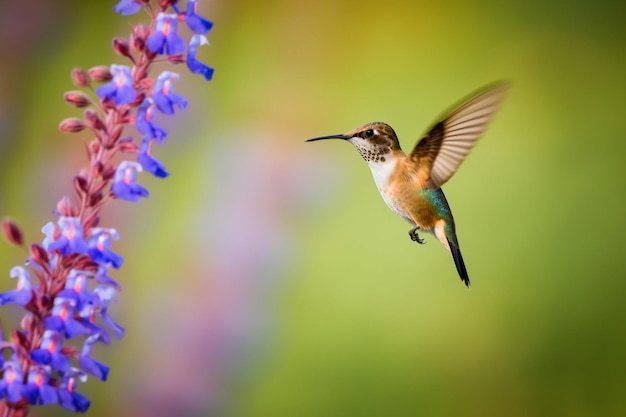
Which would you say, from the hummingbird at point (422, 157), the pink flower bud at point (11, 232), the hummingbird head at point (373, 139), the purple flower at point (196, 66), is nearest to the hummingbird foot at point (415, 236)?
the hummingbird at point (422, 157)

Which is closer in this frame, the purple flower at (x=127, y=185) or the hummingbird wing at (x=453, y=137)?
the purple flower at (x=127, y=185)

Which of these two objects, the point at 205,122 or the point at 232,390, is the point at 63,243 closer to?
the point at 232,390

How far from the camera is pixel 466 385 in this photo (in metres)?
2.53

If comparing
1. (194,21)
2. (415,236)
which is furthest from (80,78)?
(415,236)

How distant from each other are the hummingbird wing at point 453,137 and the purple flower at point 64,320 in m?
0.76

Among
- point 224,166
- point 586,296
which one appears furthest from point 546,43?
point 224,166

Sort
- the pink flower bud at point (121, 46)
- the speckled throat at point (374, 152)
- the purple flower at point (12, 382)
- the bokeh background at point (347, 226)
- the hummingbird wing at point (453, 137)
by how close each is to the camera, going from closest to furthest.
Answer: the purple flower at point (12, 382) < the pink flower bud at point (121, 46) < the hummingbird wing at point (453, 137) < the speckled throat at point (374, 152) < the bokeh background at point (347, 226)

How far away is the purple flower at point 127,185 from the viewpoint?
2.37ft

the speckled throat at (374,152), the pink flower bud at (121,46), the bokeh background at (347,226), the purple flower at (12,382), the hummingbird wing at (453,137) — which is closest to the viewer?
the purple flower at (12,382)

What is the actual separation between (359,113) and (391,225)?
47 cm

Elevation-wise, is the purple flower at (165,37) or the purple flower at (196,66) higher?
the purple flower at (165,37)

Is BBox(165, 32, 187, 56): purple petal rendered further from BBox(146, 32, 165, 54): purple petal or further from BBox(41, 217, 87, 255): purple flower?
BBox(41, 217, 87, 255): purple flower

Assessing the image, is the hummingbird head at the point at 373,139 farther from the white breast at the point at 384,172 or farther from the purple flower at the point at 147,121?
the purple flower at the point at 147,121

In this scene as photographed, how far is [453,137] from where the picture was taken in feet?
4.35
